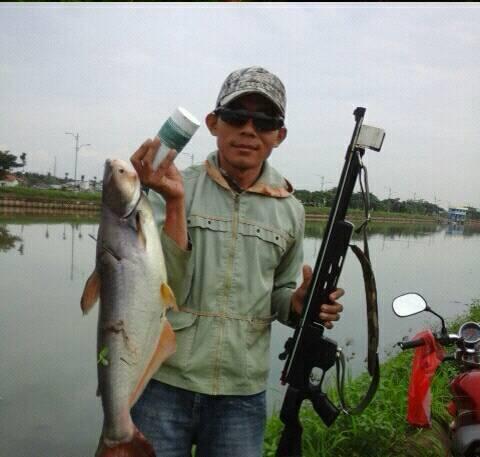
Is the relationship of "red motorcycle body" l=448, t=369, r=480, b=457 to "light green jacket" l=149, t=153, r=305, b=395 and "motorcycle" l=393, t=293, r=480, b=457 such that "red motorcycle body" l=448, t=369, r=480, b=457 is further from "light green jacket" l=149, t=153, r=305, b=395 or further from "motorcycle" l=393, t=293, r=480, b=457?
"light green jacket" l=149, t=153, r=305, b=395

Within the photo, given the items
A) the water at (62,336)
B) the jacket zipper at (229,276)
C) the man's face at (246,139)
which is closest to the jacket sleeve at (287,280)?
the jacket zipper at (229,276)

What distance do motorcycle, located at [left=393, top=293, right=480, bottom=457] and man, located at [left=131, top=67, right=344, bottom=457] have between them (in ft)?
2.25

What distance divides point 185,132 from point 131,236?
1.31 ft

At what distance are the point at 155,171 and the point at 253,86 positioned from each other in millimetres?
718

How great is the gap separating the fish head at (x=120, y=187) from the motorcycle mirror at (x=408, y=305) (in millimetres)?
1649

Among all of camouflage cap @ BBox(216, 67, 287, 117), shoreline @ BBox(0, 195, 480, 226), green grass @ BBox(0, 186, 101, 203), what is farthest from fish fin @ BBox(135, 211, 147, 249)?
green grass @ BBox(0, 186, 101, 203)

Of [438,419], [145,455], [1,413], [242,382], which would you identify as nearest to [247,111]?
[242,382]

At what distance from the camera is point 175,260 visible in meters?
1.95

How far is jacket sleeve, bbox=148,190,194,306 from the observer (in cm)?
192

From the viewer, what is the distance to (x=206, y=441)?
2.21 meters

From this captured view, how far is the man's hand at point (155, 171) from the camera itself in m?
1.66

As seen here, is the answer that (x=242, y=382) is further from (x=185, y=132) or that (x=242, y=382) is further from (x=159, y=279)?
(x=185, y=132)

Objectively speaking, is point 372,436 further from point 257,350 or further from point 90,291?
point 90,291

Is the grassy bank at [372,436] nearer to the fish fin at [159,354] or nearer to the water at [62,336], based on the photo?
the water at [62,336]
